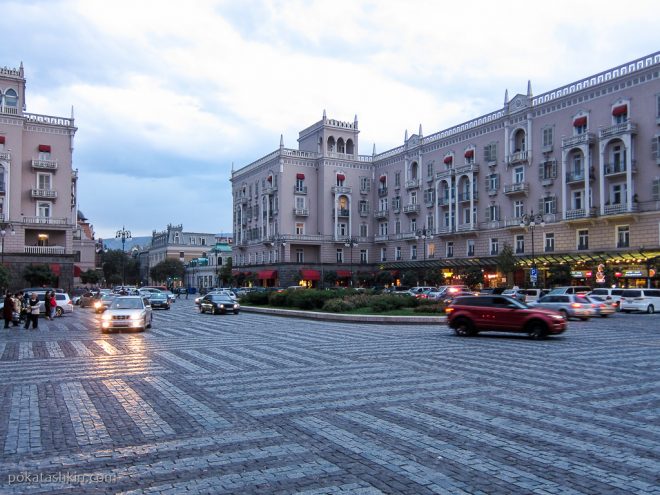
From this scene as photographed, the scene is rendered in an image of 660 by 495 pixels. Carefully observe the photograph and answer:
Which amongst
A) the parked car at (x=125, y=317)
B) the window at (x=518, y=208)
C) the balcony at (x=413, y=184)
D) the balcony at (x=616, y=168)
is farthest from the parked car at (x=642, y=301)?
the balcony at (x=413, y=184)

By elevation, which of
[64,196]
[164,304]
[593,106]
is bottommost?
[164,304]

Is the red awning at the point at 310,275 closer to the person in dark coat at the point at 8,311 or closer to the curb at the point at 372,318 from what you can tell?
the curb at the point at 372,318

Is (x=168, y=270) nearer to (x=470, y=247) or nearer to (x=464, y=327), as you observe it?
(x=470, y=247)

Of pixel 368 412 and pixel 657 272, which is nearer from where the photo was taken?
pixel 368 412

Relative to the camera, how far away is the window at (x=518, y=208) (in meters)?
53.2

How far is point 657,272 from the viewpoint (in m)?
40.6

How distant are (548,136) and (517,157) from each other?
3486 millimetres

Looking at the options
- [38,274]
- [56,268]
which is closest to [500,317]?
[38,274]

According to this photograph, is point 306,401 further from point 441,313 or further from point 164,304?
point 164,304

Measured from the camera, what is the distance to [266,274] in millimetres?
74500

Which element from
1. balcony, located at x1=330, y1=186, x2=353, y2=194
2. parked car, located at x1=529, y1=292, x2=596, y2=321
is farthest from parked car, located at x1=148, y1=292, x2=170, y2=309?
balcony, located at x1=330, y1=186, x2=353, y2=194

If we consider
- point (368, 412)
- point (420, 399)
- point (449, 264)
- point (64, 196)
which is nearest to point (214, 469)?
point (368, 412)

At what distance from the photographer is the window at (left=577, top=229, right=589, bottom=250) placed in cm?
4687

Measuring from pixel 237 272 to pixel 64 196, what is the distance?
29.7 metres
